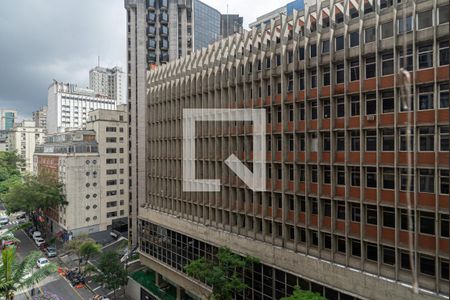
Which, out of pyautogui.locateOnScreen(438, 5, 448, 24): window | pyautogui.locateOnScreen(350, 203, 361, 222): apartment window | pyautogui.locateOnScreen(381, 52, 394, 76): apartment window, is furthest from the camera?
pyautogui.locateOnScreen(350, 203, 361, 222): apartment window

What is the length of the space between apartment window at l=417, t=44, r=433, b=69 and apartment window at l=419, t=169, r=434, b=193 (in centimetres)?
523

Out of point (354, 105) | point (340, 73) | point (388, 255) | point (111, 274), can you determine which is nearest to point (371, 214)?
point (388, 255)

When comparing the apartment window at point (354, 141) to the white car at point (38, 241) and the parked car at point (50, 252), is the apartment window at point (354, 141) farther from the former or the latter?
the white car at point (38, 241)

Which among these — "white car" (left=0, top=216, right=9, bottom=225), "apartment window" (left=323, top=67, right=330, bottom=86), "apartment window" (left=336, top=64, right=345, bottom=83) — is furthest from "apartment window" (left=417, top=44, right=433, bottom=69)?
"white car" (left=0, top=216, right=9, bottom=225)

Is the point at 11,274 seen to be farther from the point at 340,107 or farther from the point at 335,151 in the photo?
the point at 340,107

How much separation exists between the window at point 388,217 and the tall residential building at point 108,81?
481 feet

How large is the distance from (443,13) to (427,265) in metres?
12.4

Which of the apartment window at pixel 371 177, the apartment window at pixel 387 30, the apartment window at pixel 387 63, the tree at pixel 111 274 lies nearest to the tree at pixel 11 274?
the apartment window at pixel 371 177

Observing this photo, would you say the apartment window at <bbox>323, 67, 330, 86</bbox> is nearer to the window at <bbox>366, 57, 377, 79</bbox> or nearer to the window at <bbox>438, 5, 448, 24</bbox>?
the window at <bbox>366, 57, 377, 79</bbox>

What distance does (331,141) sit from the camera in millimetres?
18641

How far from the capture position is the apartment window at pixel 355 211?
58.4 ft

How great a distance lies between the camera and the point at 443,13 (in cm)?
1473

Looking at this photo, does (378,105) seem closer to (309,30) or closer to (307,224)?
(309,30)

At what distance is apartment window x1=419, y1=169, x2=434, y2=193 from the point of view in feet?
49.5
